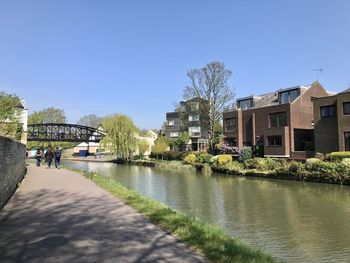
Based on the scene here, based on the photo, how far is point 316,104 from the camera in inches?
1378

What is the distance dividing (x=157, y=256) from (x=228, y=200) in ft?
39.7

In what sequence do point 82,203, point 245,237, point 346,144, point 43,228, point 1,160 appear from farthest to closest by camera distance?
point 346,144 → point 82,203 → point 245,237 → point 1,160 → point 43,228

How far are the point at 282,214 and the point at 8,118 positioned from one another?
51.1ft

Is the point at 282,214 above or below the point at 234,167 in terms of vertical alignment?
below

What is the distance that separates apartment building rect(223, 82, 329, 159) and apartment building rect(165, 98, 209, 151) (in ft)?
19.3

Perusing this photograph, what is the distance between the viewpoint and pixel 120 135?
55.6 meters

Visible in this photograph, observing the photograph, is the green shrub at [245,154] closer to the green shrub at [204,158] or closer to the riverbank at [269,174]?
A: the green shrub at [204,158]

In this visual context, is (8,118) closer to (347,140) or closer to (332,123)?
(347,140)

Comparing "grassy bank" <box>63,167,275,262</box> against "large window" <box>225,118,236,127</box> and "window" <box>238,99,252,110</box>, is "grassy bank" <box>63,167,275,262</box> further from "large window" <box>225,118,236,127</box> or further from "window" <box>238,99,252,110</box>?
"window" <box>238,99,252,110</box>

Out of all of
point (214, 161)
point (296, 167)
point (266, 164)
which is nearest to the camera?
point (296, 167)

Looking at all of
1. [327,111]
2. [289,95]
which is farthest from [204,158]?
[327,111]

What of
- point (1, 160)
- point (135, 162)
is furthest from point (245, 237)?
point (135, 162)

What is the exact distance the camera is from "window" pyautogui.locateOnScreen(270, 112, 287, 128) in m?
40.1

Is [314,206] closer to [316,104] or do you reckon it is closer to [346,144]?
[346,144]
